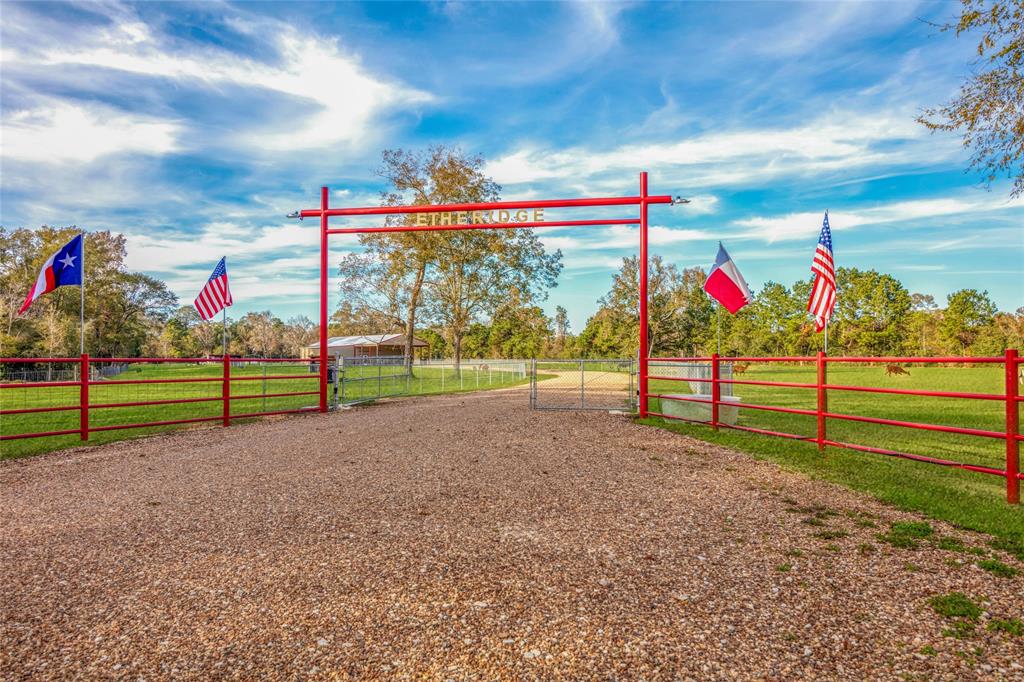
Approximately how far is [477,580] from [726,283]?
918cm

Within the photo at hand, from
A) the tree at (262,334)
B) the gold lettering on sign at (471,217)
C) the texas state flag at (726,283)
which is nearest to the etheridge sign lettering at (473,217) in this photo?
the gold lettering on sign at (471,217)

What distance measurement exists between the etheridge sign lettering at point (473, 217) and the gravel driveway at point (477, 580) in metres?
6.93

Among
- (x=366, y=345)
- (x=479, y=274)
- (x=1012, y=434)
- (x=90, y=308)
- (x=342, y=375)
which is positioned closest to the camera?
(x=1012, y=434)

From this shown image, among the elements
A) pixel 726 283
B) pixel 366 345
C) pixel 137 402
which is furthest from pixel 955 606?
pixel 366 345

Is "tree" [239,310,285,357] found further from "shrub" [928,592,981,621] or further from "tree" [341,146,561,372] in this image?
"shrub" [928,592,981,621]

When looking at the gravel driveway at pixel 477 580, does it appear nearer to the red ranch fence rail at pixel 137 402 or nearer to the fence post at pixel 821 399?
the fence post at pixel 821 399

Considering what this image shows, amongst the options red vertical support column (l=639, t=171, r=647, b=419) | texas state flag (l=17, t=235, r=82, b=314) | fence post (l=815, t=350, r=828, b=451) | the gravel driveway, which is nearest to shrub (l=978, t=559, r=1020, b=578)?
the gravel driveway

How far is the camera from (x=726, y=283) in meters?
10.9

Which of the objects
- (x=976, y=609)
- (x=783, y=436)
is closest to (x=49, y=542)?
(x=976, y=609)

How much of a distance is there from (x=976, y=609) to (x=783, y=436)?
551 cm

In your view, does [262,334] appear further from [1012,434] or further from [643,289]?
[1012,434]

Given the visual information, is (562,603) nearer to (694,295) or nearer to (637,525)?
(637,525)

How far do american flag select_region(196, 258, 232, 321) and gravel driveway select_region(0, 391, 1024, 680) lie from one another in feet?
29.4

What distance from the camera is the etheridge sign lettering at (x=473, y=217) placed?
11897 mm
